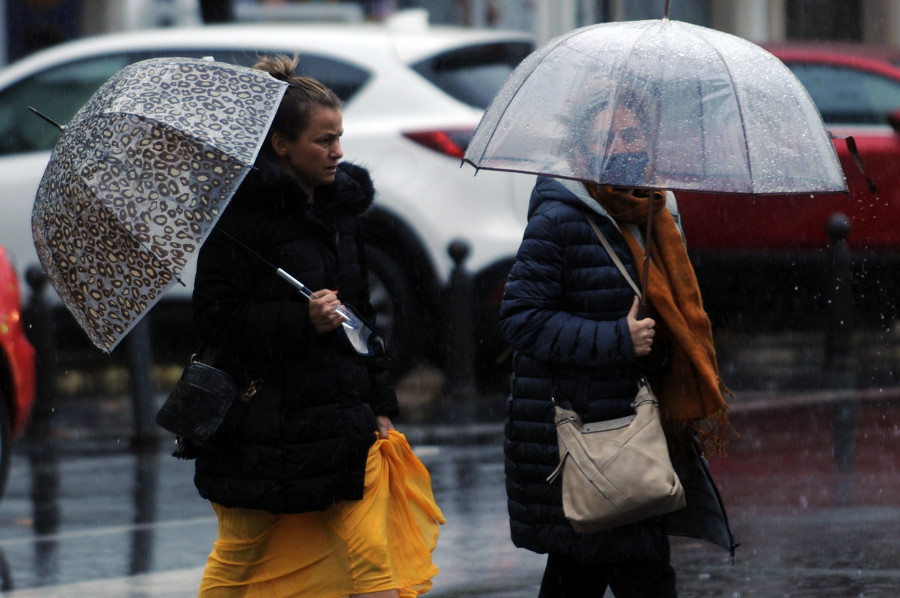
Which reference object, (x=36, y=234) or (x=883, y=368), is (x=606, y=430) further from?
(x=883, y=368)

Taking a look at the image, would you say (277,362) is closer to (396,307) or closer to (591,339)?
(591,339)

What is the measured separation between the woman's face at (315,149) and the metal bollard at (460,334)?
553 cm

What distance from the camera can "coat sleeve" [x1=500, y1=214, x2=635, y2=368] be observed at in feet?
14.5

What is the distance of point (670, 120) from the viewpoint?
4.16 m

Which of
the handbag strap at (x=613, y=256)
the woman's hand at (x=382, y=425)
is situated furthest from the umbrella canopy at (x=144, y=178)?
the handbag strap at (x=613, y=256)

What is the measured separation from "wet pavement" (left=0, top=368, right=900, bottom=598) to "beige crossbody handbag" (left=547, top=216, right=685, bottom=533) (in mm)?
1565

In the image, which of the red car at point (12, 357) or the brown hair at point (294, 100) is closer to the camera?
the brown hair at point (294, 100)

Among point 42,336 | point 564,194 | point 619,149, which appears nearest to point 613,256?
point 564,194

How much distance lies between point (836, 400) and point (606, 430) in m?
5.78

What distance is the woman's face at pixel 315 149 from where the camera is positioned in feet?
14.4

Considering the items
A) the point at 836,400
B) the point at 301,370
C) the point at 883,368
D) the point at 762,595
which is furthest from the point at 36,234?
the point at 883,368

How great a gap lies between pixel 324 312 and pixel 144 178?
1.77 ft

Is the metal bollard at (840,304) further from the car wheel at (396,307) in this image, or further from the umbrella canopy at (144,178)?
the umbrella canopy at (144,178)

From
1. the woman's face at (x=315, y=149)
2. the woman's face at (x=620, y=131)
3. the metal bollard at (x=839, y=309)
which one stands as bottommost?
the metal bollard at (x=839, y=309)
